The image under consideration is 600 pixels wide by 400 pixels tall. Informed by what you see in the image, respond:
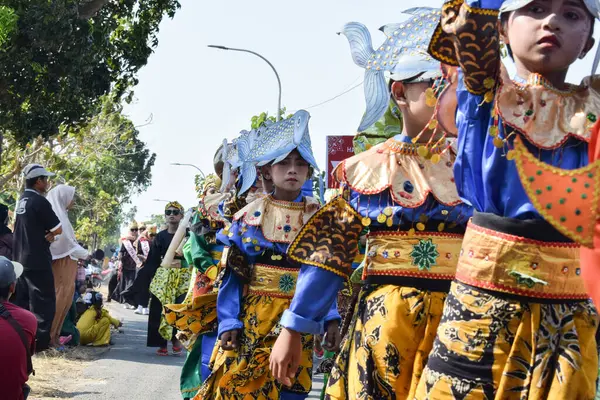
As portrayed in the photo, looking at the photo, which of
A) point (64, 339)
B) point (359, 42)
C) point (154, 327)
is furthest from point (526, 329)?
point (154, 327)

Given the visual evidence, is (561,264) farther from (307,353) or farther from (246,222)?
(246,222)

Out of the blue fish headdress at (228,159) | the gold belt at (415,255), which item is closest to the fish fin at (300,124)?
the blue fish headdress at (228,159)

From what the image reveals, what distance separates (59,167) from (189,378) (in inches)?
795

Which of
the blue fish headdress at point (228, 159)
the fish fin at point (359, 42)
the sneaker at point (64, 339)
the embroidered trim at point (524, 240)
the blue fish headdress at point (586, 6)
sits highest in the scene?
the fish fin at point (359, 42)

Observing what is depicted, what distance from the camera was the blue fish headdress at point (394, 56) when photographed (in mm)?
3930

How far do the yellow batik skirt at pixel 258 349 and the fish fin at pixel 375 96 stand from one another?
1.83 meters

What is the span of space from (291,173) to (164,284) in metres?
6.74

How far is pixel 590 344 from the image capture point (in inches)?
105

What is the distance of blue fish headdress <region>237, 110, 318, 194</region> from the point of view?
6.09 meters

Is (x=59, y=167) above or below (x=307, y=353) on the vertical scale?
above

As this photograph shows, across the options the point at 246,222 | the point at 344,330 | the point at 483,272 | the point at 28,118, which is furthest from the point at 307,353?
the point at 28,118

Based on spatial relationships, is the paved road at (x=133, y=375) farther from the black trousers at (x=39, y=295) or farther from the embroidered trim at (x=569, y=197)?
the embroidered trim at (x=569, y=197)

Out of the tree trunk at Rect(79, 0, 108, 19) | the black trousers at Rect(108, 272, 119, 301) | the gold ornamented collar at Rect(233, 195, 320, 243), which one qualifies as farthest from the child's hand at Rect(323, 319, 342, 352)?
the black trousers at Rect(108, 272, 119, 301)

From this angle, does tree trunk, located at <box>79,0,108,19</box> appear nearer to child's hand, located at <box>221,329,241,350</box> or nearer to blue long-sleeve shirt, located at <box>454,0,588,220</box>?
child's hand, located at <box>221,329,241,350</box>
